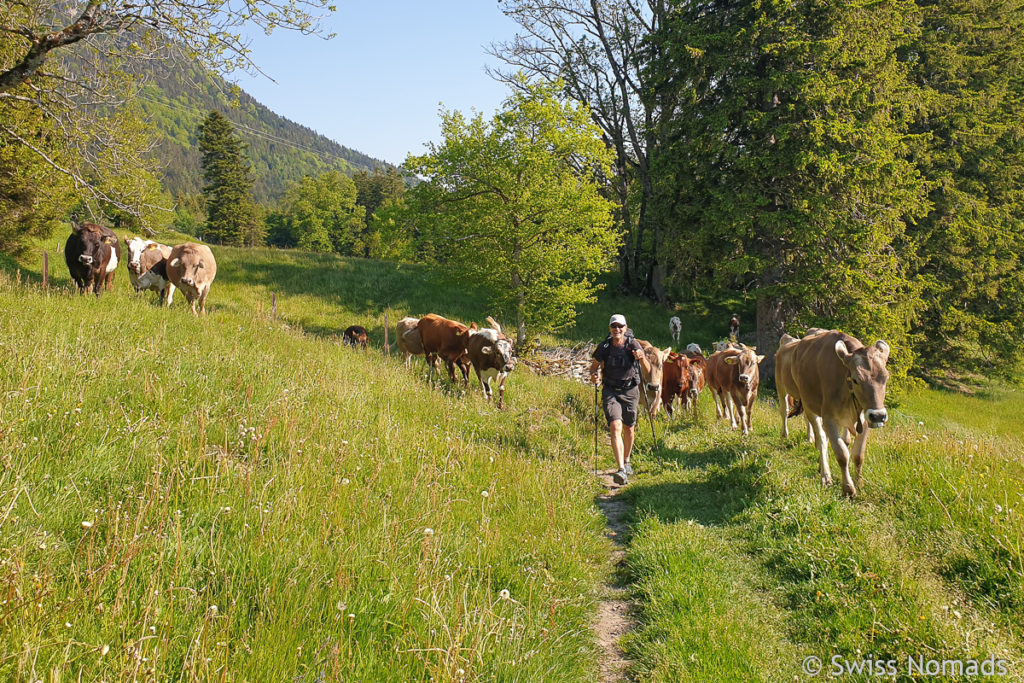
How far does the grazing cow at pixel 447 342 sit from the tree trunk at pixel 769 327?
40.8 feet

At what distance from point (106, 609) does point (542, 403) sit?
36.7ft

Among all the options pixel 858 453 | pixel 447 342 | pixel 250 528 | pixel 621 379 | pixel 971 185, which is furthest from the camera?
pixel 971 185

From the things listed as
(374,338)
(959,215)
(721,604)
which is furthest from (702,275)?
(721,604)

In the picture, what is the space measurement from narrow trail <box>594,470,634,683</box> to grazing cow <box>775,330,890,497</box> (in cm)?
300

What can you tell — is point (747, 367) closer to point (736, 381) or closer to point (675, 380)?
point (736, 381)

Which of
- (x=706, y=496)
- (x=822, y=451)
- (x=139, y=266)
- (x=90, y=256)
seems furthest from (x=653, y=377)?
(x=139, y=266)

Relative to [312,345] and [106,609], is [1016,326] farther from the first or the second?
[106,609]

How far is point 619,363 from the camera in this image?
920 centimetres

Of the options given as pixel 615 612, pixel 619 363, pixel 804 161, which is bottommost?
pixel 615 612

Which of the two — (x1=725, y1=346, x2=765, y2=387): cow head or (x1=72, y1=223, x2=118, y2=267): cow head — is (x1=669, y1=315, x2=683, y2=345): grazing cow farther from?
(x1=72, y1=223, x2=118, y2=267): cow head

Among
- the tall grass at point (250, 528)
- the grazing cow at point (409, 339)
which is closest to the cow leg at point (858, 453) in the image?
the tall grass at point (250, 528)

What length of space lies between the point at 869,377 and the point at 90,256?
1623 cm

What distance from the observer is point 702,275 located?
23656mm

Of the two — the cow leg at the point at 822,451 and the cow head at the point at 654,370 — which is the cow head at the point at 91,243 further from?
the cow leg at the point at 822,451
